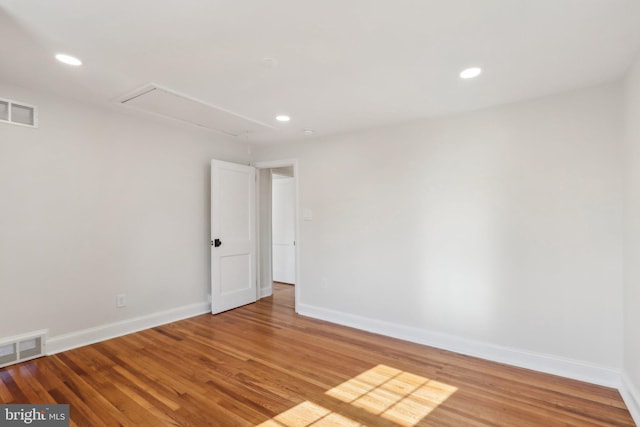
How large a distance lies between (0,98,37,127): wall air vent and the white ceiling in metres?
0.19

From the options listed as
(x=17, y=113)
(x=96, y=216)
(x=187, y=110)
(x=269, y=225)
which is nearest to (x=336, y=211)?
(x=269, y=225)

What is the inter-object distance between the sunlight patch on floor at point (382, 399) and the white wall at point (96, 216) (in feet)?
7.84

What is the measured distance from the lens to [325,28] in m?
1.79

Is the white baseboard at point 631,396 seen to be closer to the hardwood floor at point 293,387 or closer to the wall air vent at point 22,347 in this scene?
the hardwood floor at point 293,387

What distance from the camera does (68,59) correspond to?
2.19 m

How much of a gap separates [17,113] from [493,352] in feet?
15.7

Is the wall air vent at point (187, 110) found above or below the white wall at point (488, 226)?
above

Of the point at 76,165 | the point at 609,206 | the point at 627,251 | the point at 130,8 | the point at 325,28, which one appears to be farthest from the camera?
the point at 76,165

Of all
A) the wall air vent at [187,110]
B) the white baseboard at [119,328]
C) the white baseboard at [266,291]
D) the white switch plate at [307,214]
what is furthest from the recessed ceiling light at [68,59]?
the white baseboard at [266,291]

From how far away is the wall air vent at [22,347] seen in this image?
8.67 ft

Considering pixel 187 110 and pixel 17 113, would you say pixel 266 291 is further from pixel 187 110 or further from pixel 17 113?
pixel 17 113

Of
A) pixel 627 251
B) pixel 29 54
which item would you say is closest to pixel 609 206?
pixel 627 251

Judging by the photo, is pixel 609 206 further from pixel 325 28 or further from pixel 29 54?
pixel 29 54

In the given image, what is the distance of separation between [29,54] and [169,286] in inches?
104
